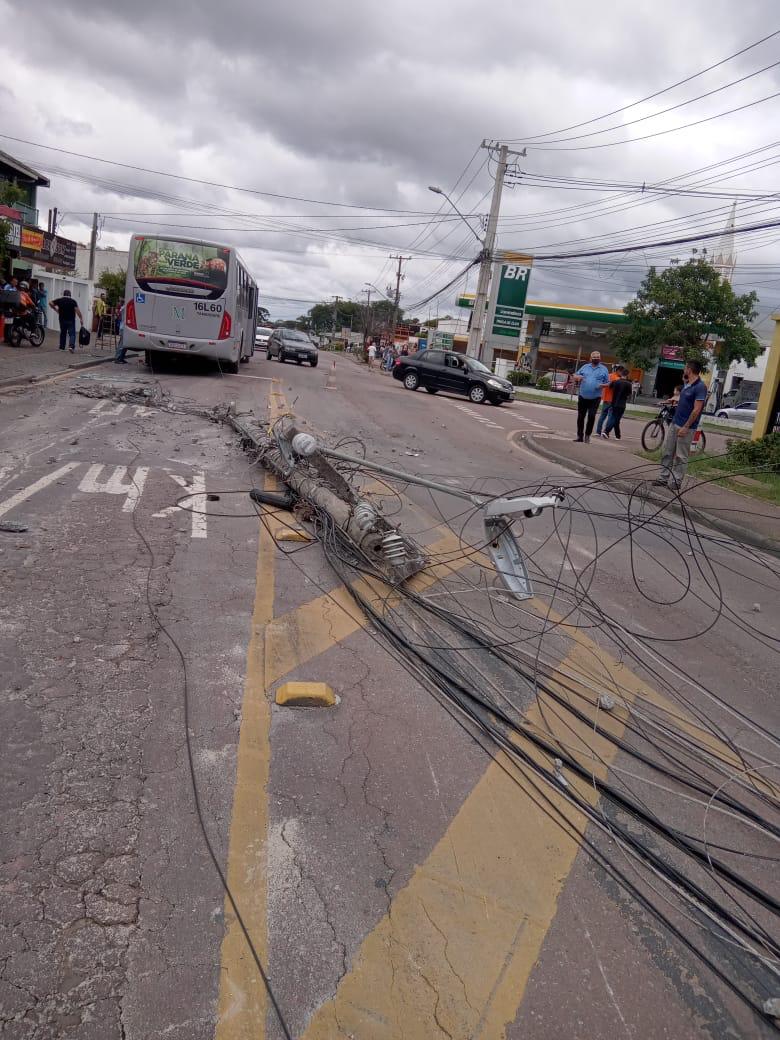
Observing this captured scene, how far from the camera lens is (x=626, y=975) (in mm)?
2607

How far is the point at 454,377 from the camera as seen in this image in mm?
29344

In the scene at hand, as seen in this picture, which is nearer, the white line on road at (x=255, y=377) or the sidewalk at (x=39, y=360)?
the sidewalk at (x=39, y=360)

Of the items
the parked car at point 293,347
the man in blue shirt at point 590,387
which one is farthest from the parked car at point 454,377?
the man in blue shirt at point 590,387

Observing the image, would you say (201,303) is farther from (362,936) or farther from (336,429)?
(362,936)

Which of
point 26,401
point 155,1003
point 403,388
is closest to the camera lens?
point 155,1003

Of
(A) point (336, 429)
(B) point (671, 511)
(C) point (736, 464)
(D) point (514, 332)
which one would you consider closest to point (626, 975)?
(B) point (671, 511)

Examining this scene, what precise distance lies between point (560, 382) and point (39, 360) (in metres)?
37.8

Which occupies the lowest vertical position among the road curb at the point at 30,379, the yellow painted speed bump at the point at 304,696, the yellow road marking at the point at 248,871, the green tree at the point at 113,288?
the yellow road marking at the point at 248,871

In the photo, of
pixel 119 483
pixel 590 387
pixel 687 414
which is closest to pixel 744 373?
pixel 590 387

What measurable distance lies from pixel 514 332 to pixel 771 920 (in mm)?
38111

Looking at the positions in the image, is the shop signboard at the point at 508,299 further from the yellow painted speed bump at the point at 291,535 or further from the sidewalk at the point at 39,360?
the yellow painted speed bump at the point at 291,535

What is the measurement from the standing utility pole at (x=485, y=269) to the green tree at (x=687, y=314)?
6.37m

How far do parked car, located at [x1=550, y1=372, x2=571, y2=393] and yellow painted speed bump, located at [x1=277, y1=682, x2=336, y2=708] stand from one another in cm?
4703

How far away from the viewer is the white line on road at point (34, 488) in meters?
7.14
